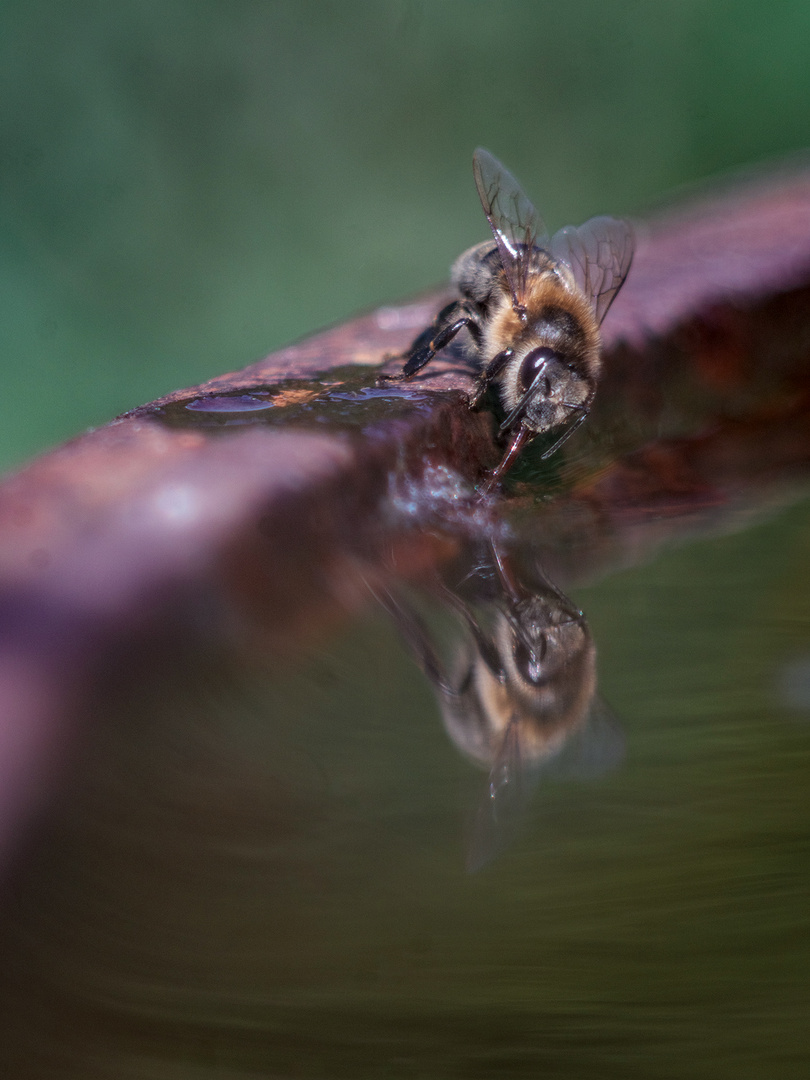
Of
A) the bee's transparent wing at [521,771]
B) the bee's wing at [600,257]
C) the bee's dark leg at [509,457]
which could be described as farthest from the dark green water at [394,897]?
the bee's wing at [600,257]

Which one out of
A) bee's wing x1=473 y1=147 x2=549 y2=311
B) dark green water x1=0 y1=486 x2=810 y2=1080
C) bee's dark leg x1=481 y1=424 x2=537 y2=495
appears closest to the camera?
dark green water x1=0 y1=486 x2=810 y2=1080

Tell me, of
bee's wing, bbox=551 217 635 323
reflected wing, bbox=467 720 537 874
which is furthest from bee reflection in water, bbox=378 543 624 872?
bee's wing, bbox=551 217 635 323

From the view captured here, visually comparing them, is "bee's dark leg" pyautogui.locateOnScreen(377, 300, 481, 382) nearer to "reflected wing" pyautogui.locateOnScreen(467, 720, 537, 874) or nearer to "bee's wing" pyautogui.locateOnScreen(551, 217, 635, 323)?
"bee's wing" pyautogui.locateOnScreen(551, 217, 635, 323)

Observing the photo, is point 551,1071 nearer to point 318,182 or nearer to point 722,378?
point 722,378

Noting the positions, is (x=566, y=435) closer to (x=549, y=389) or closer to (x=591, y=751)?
(x=549, y=389)

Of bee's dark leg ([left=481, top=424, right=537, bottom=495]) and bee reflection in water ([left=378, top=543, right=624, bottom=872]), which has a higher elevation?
bee reflection in water ([left=378, top=543, right=624, bottom=872])

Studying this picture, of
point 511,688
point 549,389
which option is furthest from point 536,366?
point 511,688

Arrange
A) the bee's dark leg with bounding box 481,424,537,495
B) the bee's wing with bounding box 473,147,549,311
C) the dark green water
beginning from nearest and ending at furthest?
the dark green water, the bee's dark leg with bounding box 481,424,537,495, the bee's wing with bounding box 473,147,549,311

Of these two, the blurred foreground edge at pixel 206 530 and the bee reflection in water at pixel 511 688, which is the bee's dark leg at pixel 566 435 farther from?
the bee reflection in water at pixel 511 688
